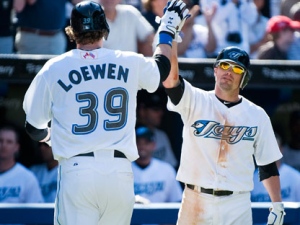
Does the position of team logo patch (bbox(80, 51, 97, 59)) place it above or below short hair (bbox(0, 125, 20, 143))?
above

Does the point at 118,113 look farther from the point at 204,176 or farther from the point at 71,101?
the point at 204,176

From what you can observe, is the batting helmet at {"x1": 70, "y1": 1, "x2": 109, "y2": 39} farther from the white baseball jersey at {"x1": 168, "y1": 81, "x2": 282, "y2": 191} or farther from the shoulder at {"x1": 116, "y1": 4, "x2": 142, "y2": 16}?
the shoulder at {"x1": 116, "y1": 4, "x2": 142, "y2": 16}

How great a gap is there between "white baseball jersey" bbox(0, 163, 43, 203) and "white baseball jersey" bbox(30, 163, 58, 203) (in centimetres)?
33

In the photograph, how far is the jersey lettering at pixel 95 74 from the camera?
4.63 meters

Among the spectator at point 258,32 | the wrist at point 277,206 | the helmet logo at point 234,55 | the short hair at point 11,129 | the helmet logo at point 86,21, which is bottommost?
the wrist at point 277,206

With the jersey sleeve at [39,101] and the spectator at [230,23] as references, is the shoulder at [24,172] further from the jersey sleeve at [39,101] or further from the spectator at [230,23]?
the jersey sleeve at [39,101]

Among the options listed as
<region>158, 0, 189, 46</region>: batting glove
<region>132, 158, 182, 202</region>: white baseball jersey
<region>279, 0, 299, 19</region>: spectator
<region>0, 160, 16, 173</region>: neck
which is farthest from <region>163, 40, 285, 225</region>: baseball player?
<region>279, 0, 299, 19</region>: spectator

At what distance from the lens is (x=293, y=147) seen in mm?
→ 8562

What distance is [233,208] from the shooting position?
5391 millimetres

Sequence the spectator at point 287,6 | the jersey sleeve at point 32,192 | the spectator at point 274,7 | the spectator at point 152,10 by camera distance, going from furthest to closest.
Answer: the spectator at point 274,7, the spectator at point 287,6, the spectator at point 152,10, the jersey sleeve at point 32,192

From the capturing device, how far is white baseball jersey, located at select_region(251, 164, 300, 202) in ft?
25.4

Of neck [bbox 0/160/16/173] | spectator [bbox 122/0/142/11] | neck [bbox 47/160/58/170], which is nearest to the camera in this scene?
neck [bbox 0/160/16/173]

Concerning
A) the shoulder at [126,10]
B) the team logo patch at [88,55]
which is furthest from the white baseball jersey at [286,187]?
the team logo patch at [88,55]

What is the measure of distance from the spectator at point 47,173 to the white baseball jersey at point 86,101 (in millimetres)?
3023
